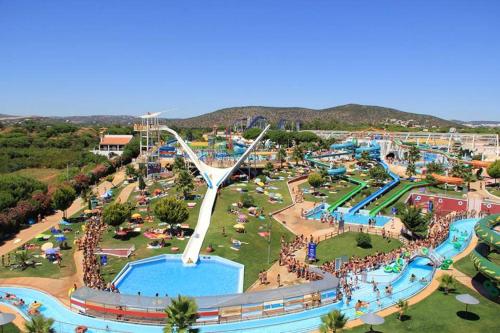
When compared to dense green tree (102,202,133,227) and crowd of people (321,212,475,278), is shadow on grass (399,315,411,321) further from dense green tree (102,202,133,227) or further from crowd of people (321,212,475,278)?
dense green tree (102,202,133,227)

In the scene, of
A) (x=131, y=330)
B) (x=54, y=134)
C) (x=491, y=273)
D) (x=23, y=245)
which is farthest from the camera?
(x=54, y=134)

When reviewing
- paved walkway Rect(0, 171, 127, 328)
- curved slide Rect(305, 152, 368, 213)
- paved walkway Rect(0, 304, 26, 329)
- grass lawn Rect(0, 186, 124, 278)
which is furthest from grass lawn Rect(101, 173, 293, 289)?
curved slide Rect(305, 152, 368, 213)

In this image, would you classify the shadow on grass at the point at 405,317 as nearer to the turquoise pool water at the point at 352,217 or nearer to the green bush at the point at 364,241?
the green bush at the point at 364,241

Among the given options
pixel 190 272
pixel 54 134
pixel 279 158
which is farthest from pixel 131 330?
pixel 54 134

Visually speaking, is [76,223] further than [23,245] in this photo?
Yes

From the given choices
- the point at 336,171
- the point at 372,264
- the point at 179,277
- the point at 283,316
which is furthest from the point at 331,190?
the point at 283,316

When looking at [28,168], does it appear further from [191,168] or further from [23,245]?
[23,245]

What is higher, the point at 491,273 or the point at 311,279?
the point at 491,273

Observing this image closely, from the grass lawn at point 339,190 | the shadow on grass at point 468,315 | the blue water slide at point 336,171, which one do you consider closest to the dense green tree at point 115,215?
the grass lawn at point 339,190
